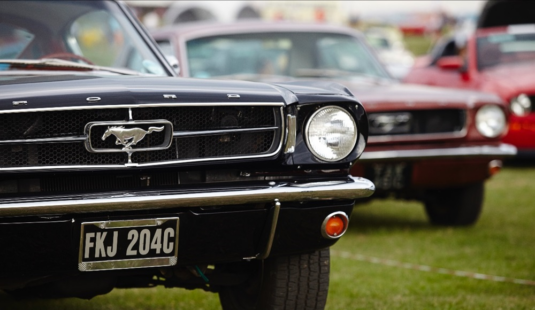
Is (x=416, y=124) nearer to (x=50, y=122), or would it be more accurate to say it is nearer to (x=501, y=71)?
(x=50, y=122)

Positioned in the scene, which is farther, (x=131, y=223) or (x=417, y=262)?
(x=417, y=262)

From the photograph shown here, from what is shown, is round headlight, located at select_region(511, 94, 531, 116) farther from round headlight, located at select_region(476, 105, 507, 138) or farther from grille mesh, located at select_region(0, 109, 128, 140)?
grille mesh, located at select_region(0, 109, 128, 140)

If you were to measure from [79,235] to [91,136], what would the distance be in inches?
12.6

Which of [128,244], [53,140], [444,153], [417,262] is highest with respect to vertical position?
[53,140]

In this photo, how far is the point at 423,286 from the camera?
14.7ft

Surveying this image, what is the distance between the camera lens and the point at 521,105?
894 cm

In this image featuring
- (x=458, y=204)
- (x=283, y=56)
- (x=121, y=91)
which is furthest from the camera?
(x=283, y=56)

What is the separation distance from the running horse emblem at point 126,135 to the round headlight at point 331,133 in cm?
62

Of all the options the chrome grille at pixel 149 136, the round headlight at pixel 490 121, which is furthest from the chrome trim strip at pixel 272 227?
the round headlight at pixel 490 121

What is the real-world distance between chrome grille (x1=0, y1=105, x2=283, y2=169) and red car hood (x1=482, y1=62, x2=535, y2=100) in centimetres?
622

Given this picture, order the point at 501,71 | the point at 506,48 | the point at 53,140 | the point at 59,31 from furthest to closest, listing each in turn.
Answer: the point at 506,48
the point at 501,71
the point at 59,31
the point at 53,140

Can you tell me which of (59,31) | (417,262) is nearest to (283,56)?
(417,262)

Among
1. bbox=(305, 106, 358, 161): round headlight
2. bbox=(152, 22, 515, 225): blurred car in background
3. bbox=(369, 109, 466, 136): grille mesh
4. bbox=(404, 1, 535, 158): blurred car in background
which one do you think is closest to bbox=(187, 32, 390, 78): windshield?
bbox=(152, 22, 515, 225): blurred car in background

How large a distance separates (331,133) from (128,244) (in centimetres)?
84
